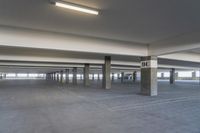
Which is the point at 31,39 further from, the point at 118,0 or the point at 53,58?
the point at 53,58

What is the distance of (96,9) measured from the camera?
264 inches

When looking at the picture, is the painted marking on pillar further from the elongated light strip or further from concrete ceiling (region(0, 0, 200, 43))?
the elongated light strip

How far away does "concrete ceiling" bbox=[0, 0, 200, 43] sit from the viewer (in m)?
6.29

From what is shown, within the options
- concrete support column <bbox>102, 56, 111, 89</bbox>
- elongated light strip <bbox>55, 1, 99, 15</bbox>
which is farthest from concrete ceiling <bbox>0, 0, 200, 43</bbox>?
concrete support column <bbox>102, 56, 111, 89</bbox>

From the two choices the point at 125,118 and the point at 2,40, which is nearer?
the point at 125,118

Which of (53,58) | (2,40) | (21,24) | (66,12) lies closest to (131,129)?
(66,12)

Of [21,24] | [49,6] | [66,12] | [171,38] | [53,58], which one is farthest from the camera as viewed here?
[53,58]

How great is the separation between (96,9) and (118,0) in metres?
1.03

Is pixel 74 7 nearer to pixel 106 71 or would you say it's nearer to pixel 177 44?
pixel 177 44

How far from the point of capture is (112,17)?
7.65 m

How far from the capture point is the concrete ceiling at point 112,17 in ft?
20.6

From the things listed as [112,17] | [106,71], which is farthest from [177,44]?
[106,71]

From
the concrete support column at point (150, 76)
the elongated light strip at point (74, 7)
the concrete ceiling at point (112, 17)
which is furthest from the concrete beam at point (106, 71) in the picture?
the elongated light strip at point (74, 7)

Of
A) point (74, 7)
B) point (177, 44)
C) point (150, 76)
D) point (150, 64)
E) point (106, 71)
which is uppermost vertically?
point (74, 7)
